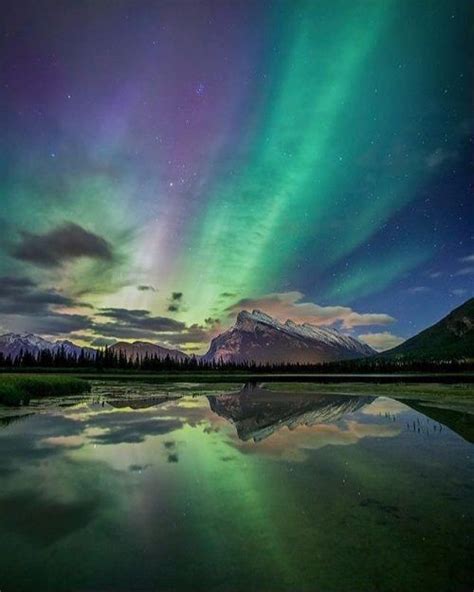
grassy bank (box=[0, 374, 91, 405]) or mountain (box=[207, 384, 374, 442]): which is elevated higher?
grassy bank (box=[0, 374, 91, 405])

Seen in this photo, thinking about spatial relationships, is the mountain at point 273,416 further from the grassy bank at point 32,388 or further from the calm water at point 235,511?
the grassy bank at point 32,388

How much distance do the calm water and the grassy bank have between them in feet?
47.2

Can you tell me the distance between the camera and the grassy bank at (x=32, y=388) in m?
33.0

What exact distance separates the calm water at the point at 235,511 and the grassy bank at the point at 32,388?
14387mm

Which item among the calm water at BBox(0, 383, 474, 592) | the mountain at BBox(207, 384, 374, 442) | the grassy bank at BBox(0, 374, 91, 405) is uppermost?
the grassy bank at BBox(0, 374, 91, 405)

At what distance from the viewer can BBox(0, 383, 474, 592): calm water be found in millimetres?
6883

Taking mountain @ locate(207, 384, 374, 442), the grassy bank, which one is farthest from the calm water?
the grassy bank

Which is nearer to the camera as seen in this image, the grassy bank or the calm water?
the calm water

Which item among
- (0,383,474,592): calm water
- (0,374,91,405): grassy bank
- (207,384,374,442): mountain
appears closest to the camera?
(0,383,474,592): calm water

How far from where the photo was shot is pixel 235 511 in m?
9.82

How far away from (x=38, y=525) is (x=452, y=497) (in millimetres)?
10655

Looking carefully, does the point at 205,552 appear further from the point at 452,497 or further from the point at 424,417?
the point at 424,417

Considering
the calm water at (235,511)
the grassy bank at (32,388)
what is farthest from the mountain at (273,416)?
the grassy bank at (32,388)

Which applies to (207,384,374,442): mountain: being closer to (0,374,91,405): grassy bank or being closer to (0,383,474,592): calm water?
(0,383,474,592): calm water
